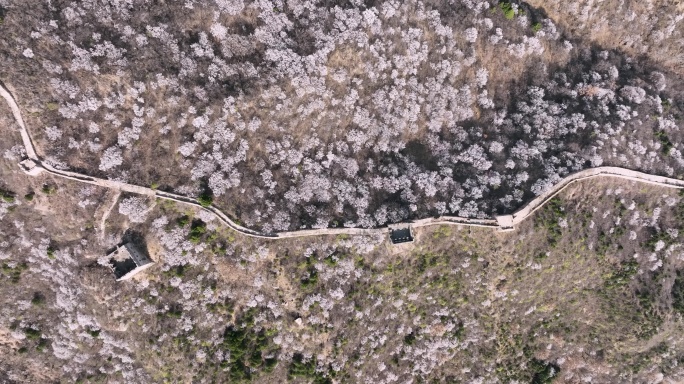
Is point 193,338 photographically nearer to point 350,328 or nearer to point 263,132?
point 350,328

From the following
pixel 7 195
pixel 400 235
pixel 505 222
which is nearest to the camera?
pixel 7 195

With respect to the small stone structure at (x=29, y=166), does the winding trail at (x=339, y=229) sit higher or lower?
lower

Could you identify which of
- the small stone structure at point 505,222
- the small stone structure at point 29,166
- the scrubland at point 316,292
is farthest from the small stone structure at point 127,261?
the small stone structure at point 505,222

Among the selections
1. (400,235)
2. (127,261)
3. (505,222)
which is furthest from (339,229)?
(127,261)

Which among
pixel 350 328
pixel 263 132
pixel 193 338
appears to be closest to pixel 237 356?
pixel 193 338

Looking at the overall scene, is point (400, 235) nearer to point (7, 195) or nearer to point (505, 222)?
point (505, 222)

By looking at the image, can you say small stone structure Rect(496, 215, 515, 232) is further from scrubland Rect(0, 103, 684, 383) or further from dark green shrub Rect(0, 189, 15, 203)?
dark green shrub Rect(0, 189, 15, 203)

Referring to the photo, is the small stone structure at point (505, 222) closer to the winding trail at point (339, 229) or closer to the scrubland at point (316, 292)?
the winding trail at point (339, 229)
